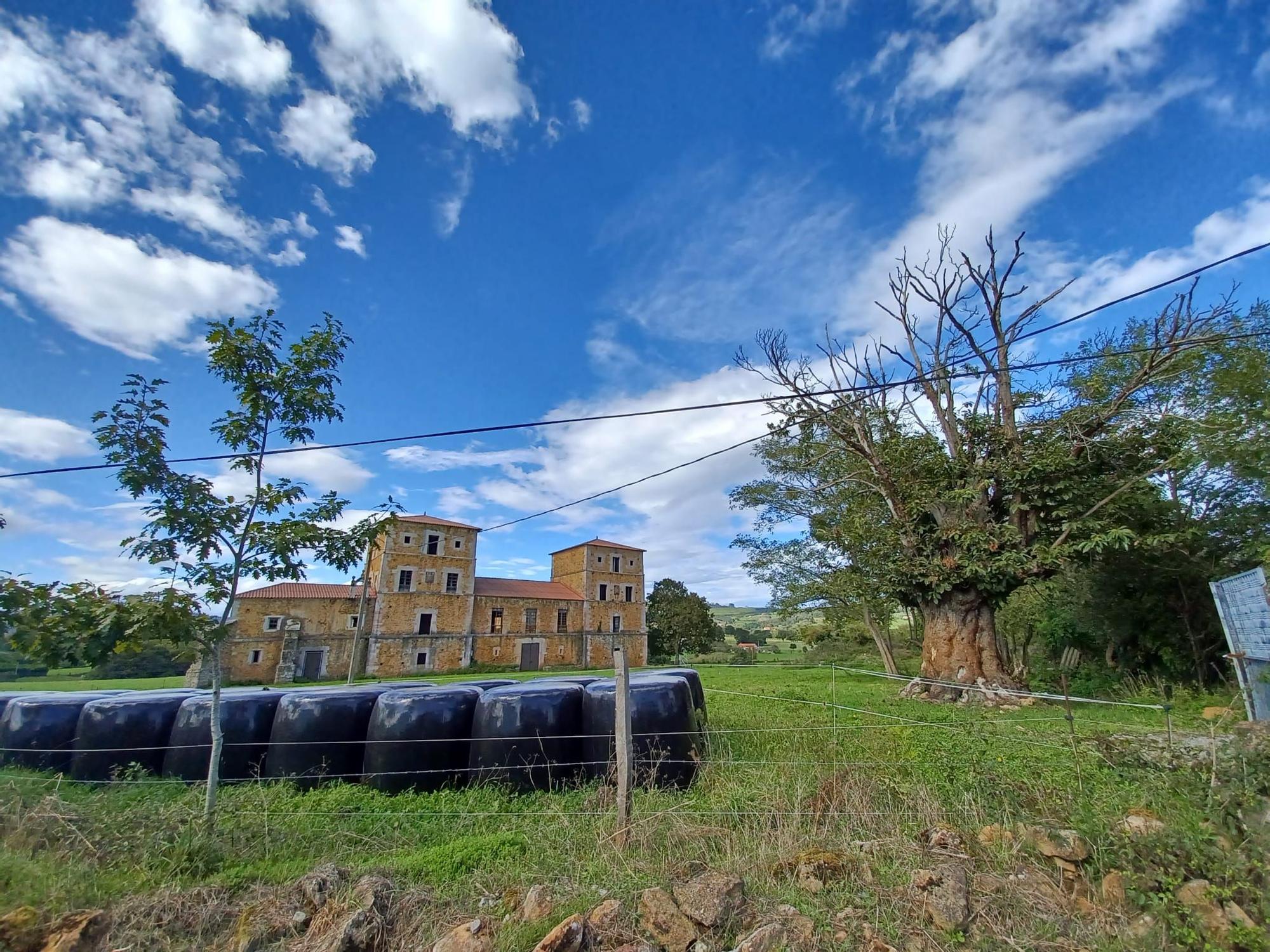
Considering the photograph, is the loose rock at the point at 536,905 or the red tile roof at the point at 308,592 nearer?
the loose rock at the point at 536,905

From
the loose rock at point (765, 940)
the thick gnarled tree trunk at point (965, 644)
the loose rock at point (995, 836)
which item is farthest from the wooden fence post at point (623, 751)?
the thick gnarled tree trunk at point (965, 644)

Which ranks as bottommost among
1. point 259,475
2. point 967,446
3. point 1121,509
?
point 259,475

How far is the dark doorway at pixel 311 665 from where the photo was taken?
96.2ft

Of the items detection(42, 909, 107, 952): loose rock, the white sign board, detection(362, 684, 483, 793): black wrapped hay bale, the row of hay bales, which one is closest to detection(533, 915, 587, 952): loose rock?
detection(42, 909, 107, 952): loose rock

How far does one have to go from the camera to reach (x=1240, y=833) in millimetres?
2893

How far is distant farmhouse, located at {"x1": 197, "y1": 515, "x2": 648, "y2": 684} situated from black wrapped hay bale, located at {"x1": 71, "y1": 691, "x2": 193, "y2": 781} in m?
20.8

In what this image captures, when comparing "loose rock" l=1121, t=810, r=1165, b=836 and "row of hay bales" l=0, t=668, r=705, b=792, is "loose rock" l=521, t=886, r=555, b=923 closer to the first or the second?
"row of hay bales" l=0, t=668, r=705, b=792

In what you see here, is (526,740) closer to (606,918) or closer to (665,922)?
(606,918)

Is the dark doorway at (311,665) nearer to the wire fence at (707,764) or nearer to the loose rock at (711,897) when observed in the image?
the wire fence at (707,764)

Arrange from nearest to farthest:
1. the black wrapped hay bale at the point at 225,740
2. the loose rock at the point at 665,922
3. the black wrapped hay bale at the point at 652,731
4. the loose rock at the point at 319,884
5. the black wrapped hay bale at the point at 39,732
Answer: the loose rock at the point at 665,922, the loose rock at the point at 319,884, the black wrapped hay bale at the point at 652,731, the black wrapped hay bale at the point at 225,740, the black wrapped hay bale at the point at 39,732

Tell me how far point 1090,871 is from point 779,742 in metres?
2.85

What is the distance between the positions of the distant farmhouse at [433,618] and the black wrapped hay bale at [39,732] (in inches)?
798

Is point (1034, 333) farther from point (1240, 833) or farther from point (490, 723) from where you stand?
point (490, 723)

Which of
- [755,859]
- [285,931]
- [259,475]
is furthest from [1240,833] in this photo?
[259,475]
